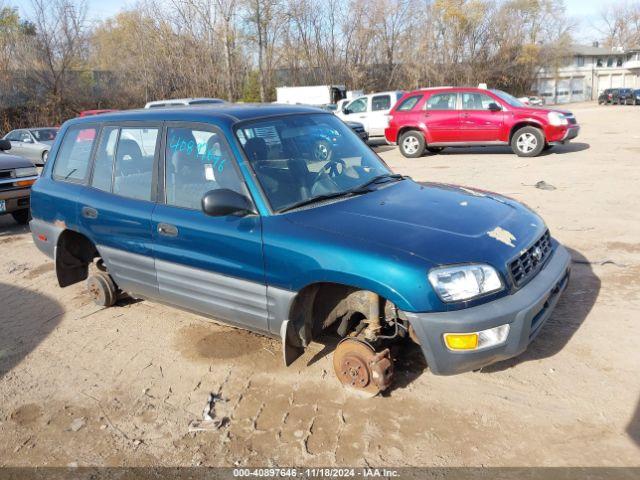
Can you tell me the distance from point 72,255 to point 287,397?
2.86m

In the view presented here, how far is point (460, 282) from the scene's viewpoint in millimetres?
2902

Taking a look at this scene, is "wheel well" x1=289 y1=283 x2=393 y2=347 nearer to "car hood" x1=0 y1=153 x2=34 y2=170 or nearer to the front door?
the front door

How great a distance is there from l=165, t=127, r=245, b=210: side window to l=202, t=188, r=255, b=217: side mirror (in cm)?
18

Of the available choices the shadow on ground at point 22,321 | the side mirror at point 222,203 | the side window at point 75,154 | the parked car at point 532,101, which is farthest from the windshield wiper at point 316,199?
the parked car at point 532,101

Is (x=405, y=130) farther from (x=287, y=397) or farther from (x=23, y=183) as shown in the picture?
(x=287, y=397)

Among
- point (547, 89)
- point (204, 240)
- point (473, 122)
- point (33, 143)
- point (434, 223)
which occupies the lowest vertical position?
point (204, 240)

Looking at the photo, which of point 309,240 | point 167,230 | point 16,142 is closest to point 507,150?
point 167,230

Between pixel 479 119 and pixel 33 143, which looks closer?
Answer: pixel 479 119

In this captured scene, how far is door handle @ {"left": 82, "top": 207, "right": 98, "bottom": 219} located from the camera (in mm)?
4421

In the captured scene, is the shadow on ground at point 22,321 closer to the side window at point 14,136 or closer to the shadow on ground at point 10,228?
the shadow on ground at point 10,228

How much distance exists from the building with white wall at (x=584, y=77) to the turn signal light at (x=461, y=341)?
63.2m

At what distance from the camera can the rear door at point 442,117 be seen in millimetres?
13852

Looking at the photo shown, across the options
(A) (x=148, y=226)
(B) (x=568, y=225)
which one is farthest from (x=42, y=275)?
(B) (x=568, y=225)

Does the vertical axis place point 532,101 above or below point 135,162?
above
